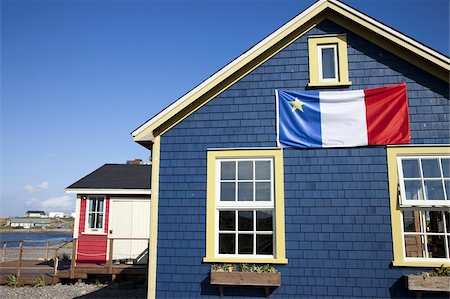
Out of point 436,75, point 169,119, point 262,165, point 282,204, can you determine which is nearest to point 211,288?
point 282,204

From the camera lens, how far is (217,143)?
7844mm

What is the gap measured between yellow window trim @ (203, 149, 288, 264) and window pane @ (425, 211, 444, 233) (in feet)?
12.1

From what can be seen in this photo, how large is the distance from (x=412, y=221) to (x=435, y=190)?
1255mm

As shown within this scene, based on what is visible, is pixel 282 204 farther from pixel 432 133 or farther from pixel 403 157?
pixel 432 133

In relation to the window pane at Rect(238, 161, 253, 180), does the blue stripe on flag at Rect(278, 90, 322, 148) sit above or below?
above

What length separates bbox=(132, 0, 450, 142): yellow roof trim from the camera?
24.2 ft

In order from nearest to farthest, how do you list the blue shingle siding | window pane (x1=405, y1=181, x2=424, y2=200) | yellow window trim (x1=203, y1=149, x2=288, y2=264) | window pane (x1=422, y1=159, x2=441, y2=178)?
the blue shingle siding < yellow window trim (x1=203, y1=149, x2=288, y2=264) < window pane (x1=422, y1=159, x2=441, y2=178) < window pane (x1=405, y1=181, x2=424, y2=200)

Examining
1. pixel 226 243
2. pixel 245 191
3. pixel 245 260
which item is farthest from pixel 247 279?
pixel 245 191

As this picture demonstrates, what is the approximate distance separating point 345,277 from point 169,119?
4695 mm

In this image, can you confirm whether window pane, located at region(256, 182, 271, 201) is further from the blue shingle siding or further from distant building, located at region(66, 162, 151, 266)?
distant building, located at region(66, 162, 151, 266)

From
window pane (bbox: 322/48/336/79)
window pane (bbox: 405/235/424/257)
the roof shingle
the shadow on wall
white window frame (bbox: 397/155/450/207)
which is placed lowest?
the shadow on wall

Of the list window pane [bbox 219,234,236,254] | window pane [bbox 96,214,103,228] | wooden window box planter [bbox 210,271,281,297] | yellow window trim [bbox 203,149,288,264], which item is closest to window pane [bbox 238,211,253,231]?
window pane [bbox 219,234,236,254]

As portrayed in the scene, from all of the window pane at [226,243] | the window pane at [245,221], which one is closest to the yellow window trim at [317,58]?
the window pane at [245,221]

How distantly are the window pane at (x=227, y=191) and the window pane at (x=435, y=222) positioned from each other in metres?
4.57
